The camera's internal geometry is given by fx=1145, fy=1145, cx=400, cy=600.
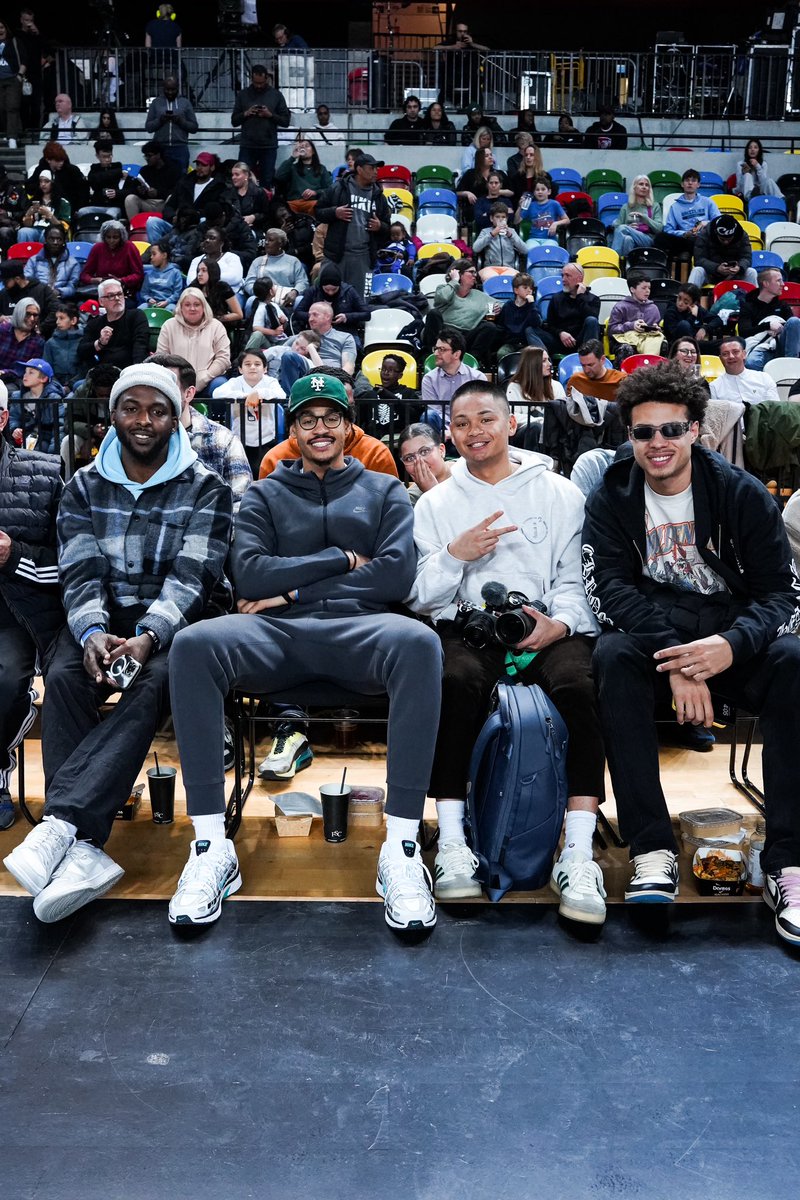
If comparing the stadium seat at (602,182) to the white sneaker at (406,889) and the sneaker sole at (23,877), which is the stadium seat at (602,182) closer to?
the white sneaker at (406,889)

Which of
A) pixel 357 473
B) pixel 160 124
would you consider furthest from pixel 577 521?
pixel 160 124

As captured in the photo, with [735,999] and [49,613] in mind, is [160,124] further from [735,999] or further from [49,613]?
[735,999]

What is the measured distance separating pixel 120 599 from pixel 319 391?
2.80 feet

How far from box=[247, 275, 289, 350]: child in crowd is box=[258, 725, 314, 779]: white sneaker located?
497 centimetres

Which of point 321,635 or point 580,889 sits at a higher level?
point 321,635

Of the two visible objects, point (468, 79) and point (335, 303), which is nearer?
point (335, 303)

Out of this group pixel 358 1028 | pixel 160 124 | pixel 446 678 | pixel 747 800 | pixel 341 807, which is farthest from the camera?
pixel 160 124

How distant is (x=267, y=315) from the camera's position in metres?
8.56

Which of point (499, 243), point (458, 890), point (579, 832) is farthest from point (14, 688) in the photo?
point (499, 243)

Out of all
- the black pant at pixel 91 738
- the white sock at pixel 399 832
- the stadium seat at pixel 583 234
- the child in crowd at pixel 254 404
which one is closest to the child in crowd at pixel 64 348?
the child in crowd at pixel 254 404

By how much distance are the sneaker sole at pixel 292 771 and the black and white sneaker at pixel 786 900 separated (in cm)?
163

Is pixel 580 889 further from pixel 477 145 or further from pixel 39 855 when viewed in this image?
pixel 477 145

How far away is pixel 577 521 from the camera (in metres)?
3.46

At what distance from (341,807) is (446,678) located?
0.54 m
